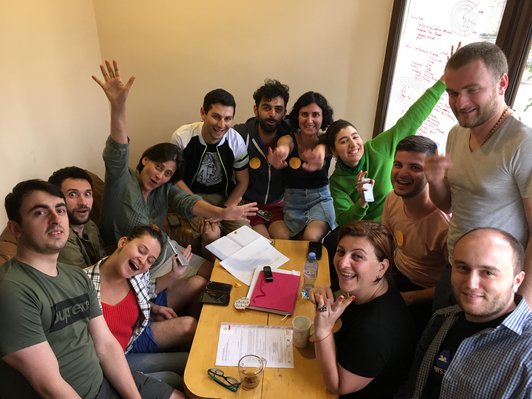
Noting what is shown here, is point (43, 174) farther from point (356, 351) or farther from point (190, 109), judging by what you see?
point (356, 351)

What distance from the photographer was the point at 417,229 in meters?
2.12

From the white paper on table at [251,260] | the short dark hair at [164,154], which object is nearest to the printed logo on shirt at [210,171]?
the short dark hair at [164,154]

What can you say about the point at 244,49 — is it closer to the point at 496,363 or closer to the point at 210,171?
the point at 210,171

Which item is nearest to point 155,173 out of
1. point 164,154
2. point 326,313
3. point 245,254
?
point 164,154

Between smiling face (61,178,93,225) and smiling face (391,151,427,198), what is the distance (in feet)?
5.49

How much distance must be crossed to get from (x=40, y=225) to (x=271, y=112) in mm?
1887

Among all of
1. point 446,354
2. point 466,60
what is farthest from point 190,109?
point 446,354

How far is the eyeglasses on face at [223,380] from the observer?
4.92ft

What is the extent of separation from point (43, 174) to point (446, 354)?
239cm

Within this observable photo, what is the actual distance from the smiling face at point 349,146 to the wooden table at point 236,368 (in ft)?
3.30

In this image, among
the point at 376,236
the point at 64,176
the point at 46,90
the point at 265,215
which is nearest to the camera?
the point at 376,236

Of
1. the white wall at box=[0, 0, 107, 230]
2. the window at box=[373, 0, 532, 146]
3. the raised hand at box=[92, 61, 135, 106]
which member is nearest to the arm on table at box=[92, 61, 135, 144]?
the raised hand at box=[92, 61, 135, 106]

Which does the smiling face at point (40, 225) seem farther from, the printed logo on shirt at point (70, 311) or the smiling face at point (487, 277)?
the smiling face at point (487, 277)

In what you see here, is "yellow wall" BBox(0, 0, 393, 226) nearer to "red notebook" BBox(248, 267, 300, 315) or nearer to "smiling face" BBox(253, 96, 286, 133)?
"smiling face" BBox(253, 96, 286, 133)
